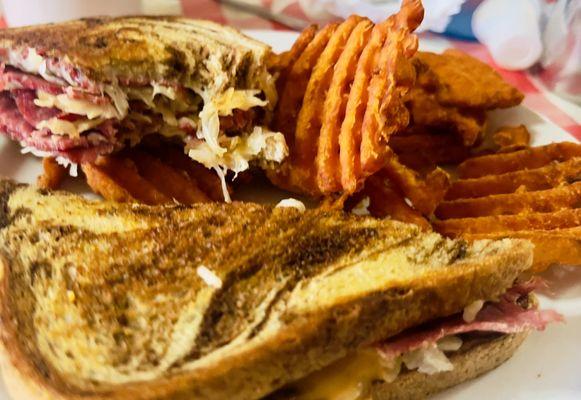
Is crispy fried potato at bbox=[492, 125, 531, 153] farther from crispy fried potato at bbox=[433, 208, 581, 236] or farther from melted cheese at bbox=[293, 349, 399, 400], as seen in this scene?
melted cheese at bbox=[293, 349, 399, 400]

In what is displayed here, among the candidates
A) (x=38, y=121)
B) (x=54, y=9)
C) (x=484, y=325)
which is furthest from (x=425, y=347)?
(x=54, y=9)

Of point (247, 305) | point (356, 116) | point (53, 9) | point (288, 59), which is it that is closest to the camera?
point (247, 305)

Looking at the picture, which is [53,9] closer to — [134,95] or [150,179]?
[134,95]

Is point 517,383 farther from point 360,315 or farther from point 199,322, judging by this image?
point 199,322

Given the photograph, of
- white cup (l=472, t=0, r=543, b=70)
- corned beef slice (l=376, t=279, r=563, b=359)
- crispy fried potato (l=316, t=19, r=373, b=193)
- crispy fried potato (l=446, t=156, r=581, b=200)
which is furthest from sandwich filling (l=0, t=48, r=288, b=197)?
white cup (l=472, t=0, r=543, b=70)

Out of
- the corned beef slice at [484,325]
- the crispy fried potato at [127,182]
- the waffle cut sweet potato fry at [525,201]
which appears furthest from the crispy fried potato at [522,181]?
the crispy fried potato at [127,182]

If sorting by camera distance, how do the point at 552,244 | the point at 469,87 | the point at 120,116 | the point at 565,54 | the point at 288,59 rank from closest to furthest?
the point at 552,244 < the point at 120,116 < the point at 288,59 < the point at 469,87 < the point at 565,54
